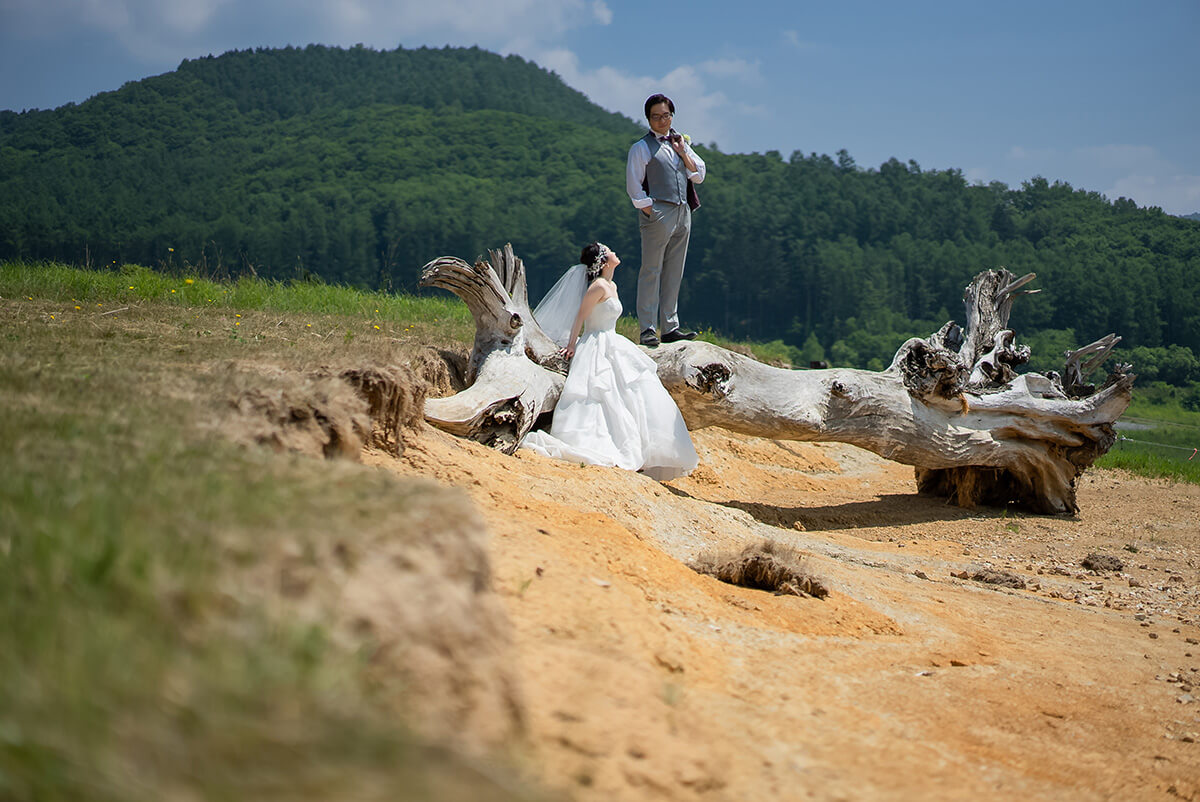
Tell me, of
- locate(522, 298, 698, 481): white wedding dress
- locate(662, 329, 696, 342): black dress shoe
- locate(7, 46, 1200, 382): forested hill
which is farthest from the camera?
locate(7, 46, 1200, 382): forested hill

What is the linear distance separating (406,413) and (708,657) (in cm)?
260

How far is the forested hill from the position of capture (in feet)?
128

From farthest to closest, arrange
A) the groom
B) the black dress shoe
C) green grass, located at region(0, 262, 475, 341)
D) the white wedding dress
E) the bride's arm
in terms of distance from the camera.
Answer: the black dress shoe, the groom, green grass, located at region(0, 262, 475, 341), the bride's arm, the white wedding dress

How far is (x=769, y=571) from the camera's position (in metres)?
4.77

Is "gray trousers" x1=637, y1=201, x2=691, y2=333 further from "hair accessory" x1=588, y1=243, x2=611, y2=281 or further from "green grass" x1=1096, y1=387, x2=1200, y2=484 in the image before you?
"green grass" x1=1096, y1=387, x2=1200, y2=484

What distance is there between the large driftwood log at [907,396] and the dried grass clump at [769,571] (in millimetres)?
2670

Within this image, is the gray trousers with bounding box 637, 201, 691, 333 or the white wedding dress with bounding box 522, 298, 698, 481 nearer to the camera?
the white wedding dress with bounding box 522, 298, 698, 481

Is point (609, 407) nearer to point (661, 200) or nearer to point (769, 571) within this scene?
point (661, 200)

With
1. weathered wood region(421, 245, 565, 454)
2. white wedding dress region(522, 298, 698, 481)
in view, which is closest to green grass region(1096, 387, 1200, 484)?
white wedding dress region(522, 298, 698, 481)

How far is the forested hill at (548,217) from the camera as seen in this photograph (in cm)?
3888

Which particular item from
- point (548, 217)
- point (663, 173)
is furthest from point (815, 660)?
point (548, 217)

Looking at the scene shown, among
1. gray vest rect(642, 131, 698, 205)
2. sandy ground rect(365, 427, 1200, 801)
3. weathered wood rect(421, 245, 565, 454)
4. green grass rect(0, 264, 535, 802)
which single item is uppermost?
gray vest rect(642, 131, 698, 205)

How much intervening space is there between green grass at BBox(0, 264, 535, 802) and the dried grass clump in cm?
275

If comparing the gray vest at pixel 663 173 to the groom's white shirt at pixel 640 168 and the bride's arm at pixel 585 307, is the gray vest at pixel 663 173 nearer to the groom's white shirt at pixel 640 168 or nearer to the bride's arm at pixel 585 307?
the groom's white shirt at pixel 640 168
